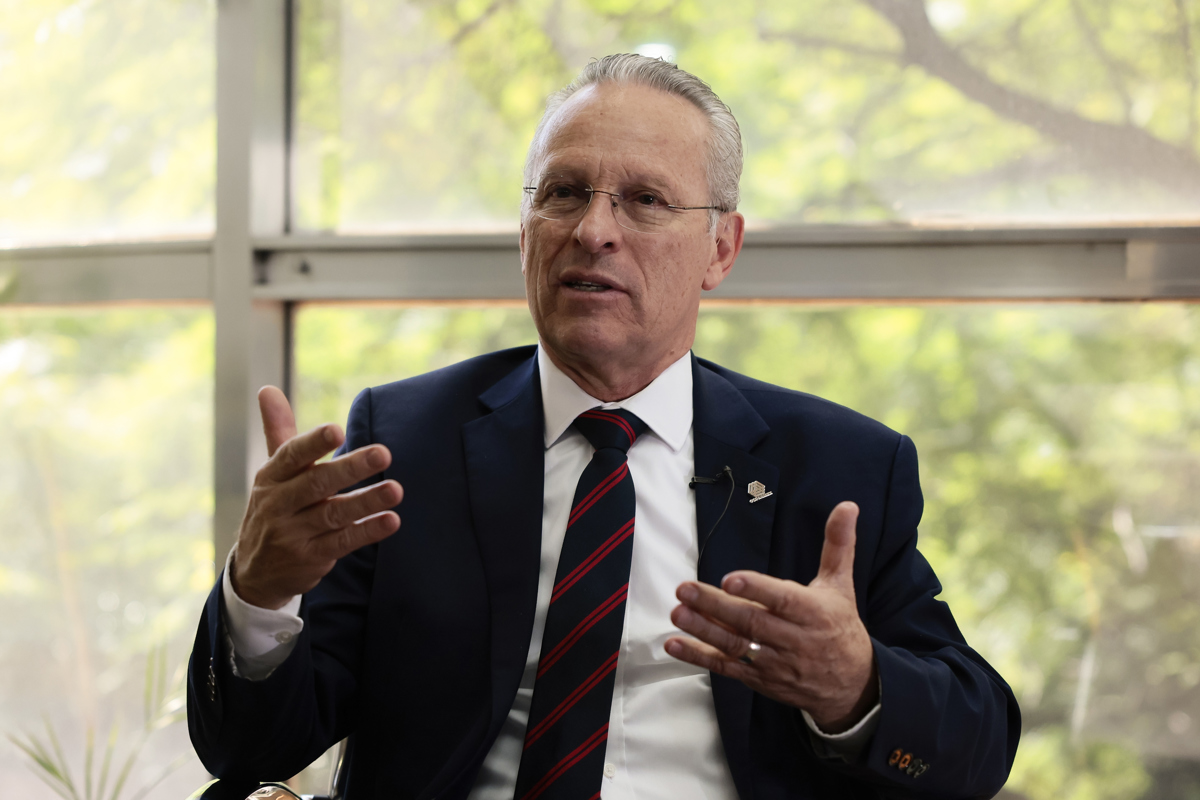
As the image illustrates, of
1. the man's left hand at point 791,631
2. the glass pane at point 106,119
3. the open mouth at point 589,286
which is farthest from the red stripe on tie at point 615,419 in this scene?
the glass pane at point 106,119

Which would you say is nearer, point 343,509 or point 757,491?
point 343,509

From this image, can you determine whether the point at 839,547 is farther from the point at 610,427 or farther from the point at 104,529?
the point at 104,529

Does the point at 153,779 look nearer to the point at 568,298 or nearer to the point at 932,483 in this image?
the point at 568,298

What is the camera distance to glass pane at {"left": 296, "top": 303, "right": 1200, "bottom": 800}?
1.95 metres

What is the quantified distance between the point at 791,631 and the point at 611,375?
2.06 feet

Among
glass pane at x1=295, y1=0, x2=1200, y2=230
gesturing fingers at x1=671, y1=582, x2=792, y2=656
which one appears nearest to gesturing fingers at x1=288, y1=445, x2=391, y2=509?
gesturing fingers at x1=671, y1=582, x2=792, y2=656

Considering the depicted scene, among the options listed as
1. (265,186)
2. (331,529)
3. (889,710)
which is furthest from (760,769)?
(265,186)

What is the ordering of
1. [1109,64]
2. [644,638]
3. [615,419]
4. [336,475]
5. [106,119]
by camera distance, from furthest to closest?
[106,119] → [1109,64] → [615,419] → [644,638] → [336,475]

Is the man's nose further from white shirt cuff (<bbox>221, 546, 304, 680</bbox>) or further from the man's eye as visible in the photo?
white shirt cuff (<bbox>221, 546, 304, 680</bbox>)

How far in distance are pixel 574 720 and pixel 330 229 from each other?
160 centimetres

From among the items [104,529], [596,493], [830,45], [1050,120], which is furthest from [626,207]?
[104,529]

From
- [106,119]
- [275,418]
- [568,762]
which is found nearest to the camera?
[275,418]

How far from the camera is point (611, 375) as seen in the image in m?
1.58

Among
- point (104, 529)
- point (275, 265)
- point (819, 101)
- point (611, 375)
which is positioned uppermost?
point (819, 101)
